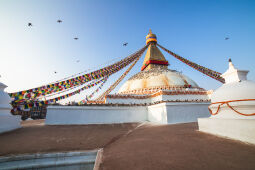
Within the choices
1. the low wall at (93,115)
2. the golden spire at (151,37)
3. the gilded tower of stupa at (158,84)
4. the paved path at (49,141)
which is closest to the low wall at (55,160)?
the paved path at (49,141)

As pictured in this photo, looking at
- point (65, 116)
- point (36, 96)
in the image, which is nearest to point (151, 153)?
point (65, 116)

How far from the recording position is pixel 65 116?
6.70 m

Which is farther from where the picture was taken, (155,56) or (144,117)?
(155,56)

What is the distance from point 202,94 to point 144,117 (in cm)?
486

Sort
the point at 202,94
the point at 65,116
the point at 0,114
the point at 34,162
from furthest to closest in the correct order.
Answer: the point at 202,94, the point at 65,116, the point at 0,114, the point at 34,162

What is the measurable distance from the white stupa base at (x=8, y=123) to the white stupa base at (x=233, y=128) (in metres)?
7.24

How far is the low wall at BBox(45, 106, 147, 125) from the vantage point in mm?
6652

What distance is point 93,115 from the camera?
7.07m

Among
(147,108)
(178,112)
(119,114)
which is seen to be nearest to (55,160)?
(119,114)

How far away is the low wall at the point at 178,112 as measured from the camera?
6332 millimetres

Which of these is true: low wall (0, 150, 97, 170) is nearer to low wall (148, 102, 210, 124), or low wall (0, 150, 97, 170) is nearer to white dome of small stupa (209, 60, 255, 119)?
white dome of small stupa (209, 60, 255, 119)

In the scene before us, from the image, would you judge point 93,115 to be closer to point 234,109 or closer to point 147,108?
point 147,108

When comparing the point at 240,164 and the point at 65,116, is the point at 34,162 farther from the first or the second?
the point at 65,116

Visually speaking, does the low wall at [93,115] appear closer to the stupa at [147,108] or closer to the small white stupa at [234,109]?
the stupa at [147,108]
